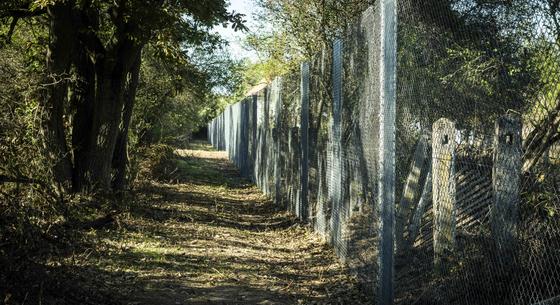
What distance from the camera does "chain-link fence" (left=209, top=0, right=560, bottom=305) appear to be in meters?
2.99

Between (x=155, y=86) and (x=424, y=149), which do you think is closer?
(x=424, y=149)

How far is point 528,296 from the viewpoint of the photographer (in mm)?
3205

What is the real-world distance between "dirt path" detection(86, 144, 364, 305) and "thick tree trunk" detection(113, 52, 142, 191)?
Result: 684 millimetres

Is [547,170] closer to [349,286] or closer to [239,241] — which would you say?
Result: [349,286]

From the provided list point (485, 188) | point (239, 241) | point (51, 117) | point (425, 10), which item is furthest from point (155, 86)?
point (485, 188)

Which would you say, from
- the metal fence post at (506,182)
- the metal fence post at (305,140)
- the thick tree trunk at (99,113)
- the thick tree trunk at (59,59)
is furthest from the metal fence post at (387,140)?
the thick tree trunk at (99,113)

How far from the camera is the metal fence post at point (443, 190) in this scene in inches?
159

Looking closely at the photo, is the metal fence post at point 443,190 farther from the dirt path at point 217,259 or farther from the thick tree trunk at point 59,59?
the thick tree trunk at point 59,59

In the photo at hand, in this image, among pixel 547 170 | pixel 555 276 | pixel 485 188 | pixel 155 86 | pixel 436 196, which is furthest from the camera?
pixel 155 86

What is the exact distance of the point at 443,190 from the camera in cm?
418

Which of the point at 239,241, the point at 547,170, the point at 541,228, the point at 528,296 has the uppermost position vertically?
the point at 547,170

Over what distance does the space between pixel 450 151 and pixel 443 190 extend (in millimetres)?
278

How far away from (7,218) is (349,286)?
3319mm

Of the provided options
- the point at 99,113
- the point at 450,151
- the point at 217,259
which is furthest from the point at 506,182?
the point at 99,113
